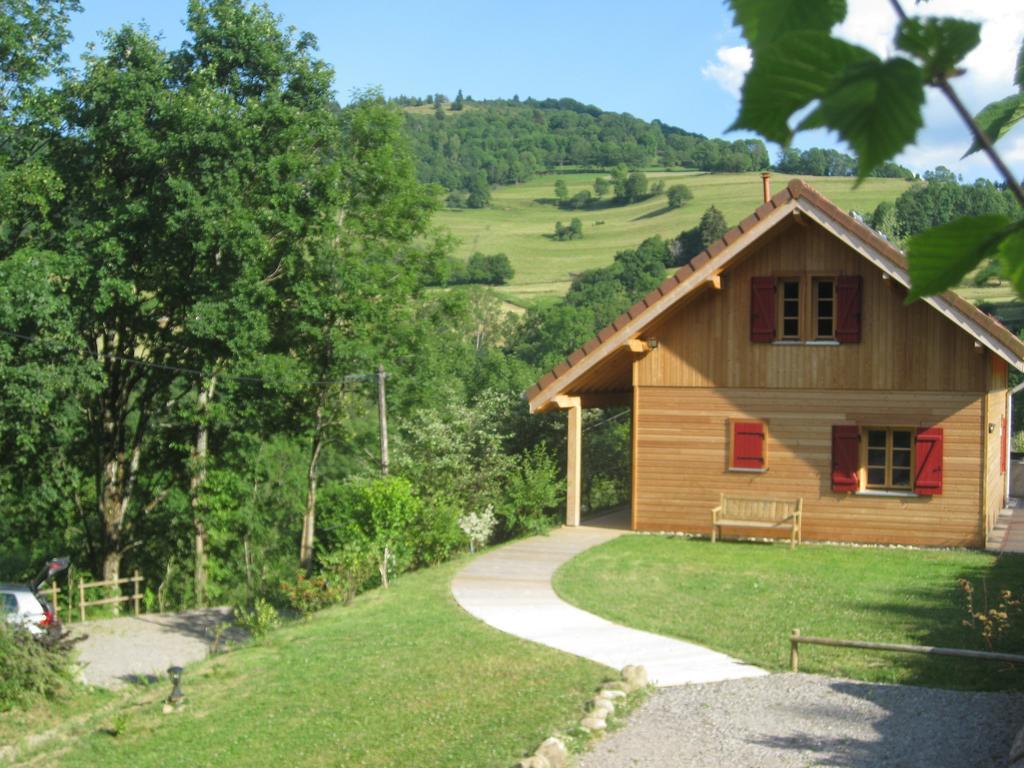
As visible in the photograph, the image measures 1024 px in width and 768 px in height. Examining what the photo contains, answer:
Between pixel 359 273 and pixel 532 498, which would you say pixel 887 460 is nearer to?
pixel 532 498

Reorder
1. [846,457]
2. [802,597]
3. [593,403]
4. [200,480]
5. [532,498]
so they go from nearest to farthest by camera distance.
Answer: [802,597] → [846,457] → [532,498] → [593,403] → [200,480]

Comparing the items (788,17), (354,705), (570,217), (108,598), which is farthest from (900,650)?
(570,217)

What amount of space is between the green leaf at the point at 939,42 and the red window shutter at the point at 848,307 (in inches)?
700

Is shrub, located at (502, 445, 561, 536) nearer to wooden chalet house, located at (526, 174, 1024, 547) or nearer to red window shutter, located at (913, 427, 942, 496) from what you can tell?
wooden chalet house, located at (526, 174, 1024, 547)

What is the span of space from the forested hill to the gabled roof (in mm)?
84166

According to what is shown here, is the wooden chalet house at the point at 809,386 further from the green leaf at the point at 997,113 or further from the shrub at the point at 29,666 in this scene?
the green leaf at the point at 997,113

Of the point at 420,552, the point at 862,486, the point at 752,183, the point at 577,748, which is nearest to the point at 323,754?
the point at 577,748

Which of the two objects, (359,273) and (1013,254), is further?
(359,273)

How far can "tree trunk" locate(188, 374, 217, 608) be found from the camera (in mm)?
25781

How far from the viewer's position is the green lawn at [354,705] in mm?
9703

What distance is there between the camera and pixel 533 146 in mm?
132750

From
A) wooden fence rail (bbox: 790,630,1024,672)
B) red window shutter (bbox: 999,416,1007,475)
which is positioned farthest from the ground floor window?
wooden fence rail (bbox: 790,630,1024,672)

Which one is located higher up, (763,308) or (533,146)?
(533,146)

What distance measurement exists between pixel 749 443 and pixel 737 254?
10.4 ft
